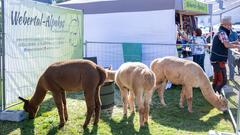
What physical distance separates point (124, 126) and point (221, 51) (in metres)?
3.07

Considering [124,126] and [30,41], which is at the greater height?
[30,41]

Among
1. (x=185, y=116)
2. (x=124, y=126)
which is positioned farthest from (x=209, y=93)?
(x=124, y=126)

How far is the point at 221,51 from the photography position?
23.9ft

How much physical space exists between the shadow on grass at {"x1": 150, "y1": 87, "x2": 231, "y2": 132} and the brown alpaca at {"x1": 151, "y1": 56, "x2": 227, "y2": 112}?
0.69ft

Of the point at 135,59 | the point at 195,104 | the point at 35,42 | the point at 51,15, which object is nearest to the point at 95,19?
the point at 135,59

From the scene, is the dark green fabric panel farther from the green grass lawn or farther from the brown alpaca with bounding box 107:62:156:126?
the brown alpaca with bounding box 107:62:156:126

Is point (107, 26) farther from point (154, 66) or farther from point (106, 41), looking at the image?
point (154, 66)

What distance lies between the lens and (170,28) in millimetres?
9875

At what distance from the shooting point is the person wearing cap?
23.2 ft

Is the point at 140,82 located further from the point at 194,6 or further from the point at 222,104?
the point at 194,6

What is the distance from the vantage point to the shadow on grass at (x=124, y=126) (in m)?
5.59

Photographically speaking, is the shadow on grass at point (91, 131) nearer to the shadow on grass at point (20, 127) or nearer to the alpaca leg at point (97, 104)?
the alpaca leg at point (97, 104)

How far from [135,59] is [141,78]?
4681mm

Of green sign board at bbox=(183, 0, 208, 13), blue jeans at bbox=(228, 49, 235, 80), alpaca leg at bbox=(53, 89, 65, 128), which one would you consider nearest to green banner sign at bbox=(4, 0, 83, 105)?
alpaca leg at bbox=(53, 89, 65, 128)
